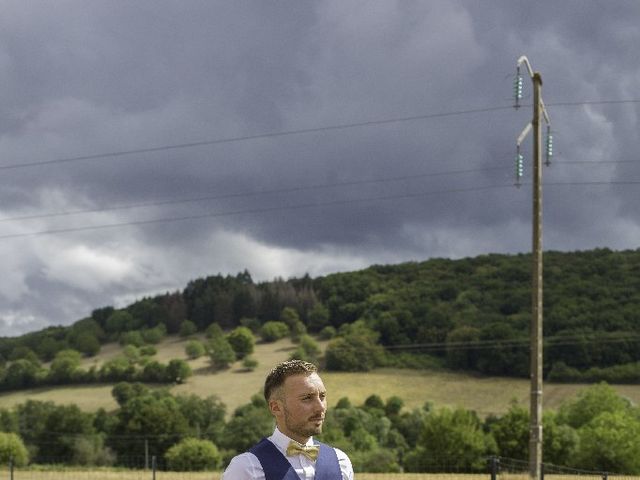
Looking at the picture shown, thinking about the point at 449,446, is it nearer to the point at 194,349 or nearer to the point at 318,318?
the point at 194,349

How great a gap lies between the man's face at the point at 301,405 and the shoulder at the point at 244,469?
0.70ft

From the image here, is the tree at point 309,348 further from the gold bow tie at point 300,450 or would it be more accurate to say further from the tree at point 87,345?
the gold bow tie at point 300,450

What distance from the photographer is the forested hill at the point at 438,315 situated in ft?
445

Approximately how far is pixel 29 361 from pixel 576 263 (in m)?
89.3

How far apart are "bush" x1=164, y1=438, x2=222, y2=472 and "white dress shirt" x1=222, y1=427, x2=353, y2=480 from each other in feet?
196

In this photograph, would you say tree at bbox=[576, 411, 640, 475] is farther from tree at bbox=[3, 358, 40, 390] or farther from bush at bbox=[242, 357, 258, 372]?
tree at bbox=[3, 358, 40, 390]

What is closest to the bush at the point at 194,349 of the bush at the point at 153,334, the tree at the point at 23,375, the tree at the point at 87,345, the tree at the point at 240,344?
the tree at the point at 240,344

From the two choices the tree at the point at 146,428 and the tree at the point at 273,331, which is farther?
the tree at the point at 273,331

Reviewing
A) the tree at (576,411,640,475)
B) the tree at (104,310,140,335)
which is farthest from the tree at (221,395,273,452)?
the tree at (104,310,140,335)

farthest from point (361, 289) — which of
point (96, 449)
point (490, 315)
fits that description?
point (96, 449)

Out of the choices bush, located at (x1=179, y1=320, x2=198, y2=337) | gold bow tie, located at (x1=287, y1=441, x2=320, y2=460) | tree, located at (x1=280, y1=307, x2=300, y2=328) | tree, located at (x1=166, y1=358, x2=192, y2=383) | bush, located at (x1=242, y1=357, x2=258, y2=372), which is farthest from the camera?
tree, located at (x1=280, y1=307, x2=300, y2=328)

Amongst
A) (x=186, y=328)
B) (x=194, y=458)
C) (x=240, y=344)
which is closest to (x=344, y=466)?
(x=194, y=458)

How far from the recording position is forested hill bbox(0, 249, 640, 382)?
136 meters

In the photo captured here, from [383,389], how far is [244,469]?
128 meters
